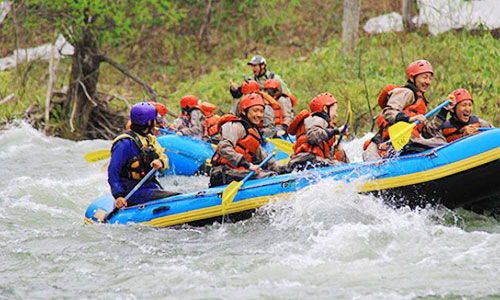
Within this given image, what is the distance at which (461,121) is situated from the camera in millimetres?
7445

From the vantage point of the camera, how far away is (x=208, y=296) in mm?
5164

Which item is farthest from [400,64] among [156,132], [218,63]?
[218,63]

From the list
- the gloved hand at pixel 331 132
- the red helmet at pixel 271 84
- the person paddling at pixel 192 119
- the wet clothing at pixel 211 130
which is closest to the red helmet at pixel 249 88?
the red helmet at pixel 271 84

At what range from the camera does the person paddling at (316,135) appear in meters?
7.46

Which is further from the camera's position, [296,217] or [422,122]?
[422,122]

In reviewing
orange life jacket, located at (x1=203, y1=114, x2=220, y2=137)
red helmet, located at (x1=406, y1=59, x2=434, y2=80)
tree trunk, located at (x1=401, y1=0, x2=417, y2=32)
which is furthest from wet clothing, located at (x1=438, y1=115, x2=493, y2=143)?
tree trunk, located at (x1=401, y1=0, x2=417, y2=32)

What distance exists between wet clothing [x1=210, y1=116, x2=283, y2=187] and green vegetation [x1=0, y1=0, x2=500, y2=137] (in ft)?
18.4

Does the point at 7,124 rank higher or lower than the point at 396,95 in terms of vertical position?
lower

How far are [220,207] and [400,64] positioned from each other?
357 inches

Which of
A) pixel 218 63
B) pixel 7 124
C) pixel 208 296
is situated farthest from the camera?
pixel 218 63

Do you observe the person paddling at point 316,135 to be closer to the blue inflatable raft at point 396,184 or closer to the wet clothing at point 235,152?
the wet clothing at point 235,152

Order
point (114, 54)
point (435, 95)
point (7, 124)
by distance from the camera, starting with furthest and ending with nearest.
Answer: point (114, 54), point (7, 124), point (435, 95)

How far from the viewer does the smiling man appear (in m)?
7.31

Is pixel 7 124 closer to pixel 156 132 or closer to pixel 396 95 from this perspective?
pixel 156 132
